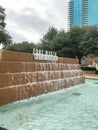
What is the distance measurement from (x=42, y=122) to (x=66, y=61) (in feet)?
44.4

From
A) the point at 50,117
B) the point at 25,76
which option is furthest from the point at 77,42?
the point at 50,117

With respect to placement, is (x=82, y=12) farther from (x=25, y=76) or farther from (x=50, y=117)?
(x=50, y=117)

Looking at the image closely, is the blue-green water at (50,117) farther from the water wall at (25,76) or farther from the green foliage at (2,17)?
the green foliage at (2,17)

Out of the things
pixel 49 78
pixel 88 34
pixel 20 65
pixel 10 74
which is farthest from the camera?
pixel 88 34

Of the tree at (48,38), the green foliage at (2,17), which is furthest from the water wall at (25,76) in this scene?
the tree at (48,38)

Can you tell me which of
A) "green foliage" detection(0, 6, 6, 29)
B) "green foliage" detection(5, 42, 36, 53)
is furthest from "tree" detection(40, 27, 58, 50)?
"green foliage" detection(0, 6, 6, 29)

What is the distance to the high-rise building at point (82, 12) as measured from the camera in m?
126

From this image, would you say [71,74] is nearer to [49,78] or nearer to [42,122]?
[49,78]

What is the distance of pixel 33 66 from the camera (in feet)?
48.2

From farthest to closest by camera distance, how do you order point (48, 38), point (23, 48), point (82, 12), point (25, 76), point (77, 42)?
point (82, 12), point (23, 48), point (48, 38), point (77, 42), point (25, 76)

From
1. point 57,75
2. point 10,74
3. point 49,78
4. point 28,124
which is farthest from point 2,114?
point 57,75

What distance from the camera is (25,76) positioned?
530 inches

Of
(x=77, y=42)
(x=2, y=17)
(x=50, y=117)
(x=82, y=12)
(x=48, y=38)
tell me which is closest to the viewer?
(x=50, y=117)

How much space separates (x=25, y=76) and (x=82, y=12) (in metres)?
126
